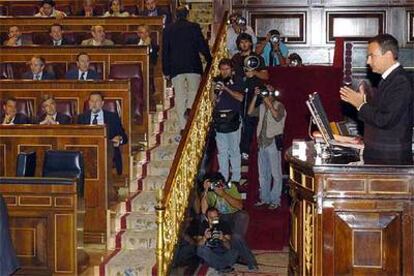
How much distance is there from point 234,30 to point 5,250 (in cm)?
544

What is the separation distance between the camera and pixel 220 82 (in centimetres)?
970

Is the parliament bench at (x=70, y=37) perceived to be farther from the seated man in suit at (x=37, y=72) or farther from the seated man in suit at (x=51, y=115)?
the seated man in suit at (x=51, y=115)

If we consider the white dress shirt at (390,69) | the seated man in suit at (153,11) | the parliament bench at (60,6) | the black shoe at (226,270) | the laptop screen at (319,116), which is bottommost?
the black shoe at (226,270)

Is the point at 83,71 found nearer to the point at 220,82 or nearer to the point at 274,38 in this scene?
the point at 220,82

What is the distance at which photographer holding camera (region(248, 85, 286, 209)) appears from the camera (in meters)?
9.45

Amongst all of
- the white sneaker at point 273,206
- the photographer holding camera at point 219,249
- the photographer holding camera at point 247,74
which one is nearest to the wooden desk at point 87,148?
the photographer holding camera at point 219,249

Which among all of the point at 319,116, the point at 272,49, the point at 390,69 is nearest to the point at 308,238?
the point at 319,116

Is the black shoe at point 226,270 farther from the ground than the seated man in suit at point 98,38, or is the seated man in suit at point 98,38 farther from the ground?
the seated man in suit at point 98,38

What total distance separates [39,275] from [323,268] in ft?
10.8

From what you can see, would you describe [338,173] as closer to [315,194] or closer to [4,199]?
[315,194]

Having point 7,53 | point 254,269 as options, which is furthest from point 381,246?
point 7,53

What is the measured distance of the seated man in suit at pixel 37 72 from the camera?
406 inches

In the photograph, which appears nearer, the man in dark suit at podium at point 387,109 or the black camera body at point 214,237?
the man in dark suit at podium at point 387,109

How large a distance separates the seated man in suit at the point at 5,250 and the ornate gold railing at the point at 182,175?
119cm
